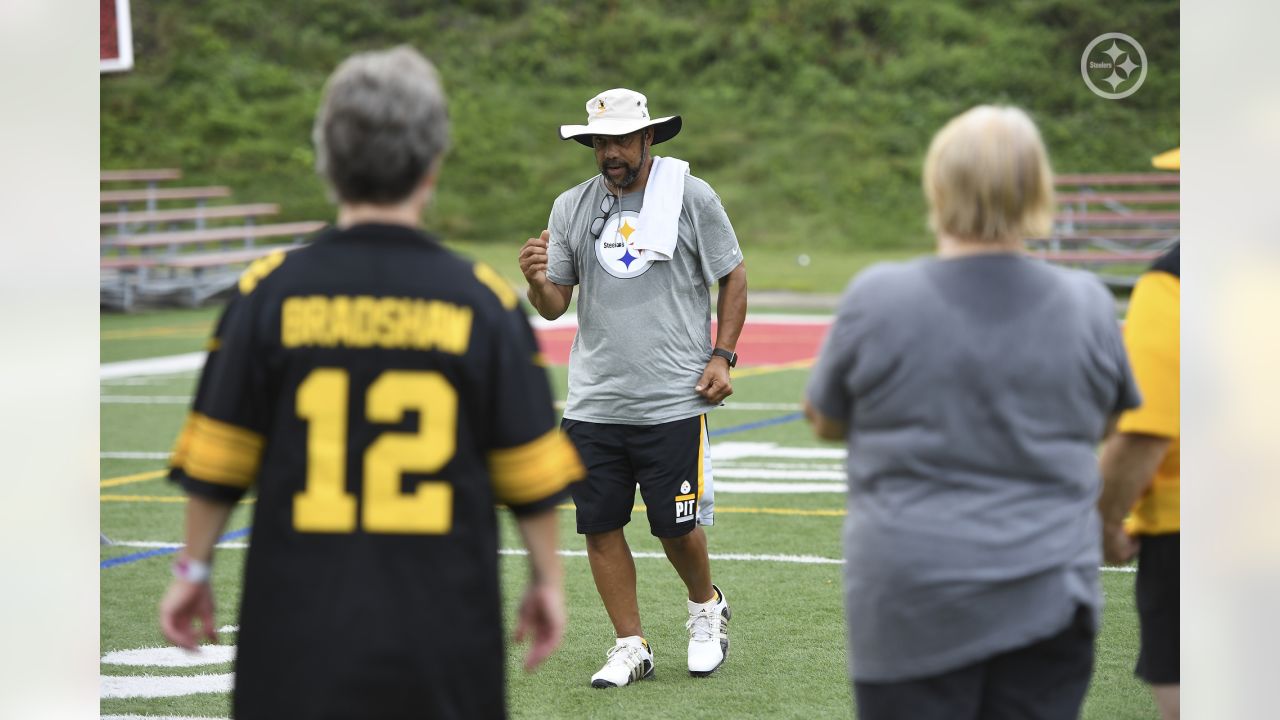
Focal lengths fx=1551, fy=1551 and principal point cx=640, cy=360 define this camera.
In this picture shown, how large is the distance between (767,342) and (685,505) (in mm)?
13578

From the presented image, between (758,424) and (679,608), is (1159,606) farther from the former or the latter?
(758,424)

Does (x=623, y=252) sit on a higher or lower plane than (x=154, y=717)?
higher

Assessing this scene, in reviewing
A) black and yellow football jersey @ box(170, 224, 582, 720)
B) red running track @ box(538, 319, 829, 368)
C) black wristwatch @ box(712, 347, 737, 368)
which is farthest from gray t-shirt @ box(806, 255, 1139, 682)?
red running track @ box(538, 319, 829, 368)

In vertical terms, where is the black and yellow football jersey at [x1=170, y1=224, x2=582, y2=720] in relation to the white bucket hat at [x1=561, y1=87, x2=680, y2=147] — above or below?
below

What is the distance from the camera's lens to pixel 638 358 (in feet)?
17.4

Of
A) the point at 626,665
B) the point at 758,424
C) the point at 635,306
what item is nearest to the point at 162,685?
the point at 626,665

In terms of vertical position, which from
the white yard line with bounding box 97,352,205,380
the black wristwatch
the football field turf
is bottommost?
the football field turf

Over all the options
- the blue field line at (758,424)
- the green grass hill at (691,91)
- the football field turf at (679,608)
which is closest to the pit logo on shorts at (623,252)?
the football field turf at (679,608)

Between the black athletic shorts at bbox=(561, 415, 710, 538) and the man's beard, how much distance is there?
83 cm

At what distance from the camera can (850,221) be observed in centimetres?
3303

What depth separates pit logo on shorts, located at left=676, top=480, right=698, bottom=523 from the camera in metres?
5.31

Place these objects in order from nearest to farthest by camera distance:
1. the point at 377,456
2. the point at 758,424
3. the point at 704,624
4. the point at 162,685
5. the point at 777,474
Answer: the point at 377,456 → the point at 162,685 → the point at 704,624 → the point at 777,474 → the point at 758,424

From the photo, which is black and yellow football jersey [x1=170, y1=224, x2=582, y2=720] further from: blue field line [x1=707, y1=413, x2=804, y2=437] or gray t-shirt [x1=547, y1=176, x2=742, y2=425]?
blue field line [x1=707, y1=413, x2=804, y2=437]
